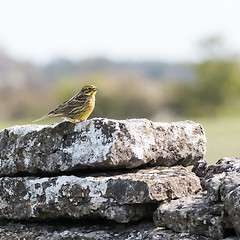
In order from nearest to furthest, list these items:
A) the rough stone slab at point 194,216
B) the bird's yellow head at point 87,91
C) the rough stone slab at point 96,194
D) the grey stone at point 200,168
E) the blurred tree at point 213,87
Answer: the rough stone slab at point 194,216 → the rough stone slab at point 96,194 → the grey stone at point 200,168 → the bird's yellow head at point 87,91 → the blurred tree at point 213,87

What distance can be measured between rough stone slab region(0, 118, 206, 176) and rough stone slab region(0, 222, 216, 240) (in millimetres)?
540

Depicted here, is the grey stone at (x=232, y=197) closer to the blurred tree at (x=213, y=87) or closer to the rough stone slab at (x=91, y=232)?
the rough stone slab at (x=91, y=232)

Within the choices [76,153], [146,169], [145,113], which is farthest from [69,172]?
[145,113]

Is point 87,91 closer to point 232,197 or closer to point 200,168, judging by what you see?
point 200,168

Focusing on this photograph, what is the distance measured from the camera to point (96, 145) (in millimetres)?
5203

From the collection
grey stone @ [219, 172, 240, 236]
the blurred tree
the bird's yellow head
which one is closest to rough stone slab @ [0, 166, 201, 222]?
grey stone @ [219, 172, 240, 236]

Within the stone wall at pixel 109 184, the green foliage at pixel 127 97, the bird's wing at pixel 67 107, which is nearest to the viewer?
the stone wall at pixel 109 184

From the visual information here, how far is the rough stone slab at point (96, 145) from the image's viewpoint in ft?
17.0

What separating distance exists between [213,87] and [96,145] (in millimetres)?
76516

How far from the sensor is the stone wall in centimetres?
491

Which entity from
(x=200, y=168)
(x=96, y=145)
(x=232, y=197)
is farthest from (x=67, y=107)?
(x=232, y=197)

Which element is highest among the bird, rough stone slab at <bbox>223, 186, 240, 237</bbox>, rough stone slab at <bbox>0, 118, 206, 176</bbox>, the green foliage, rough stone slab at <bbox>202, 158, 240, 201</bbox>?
the green foliage

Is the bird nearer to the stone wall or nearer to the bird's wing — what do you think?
the bird's wing

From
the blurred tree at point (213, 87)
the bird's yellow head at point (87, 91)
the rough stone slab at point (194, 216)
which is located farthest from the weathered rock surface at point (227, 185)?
the blurred tree at point (213, 87)
